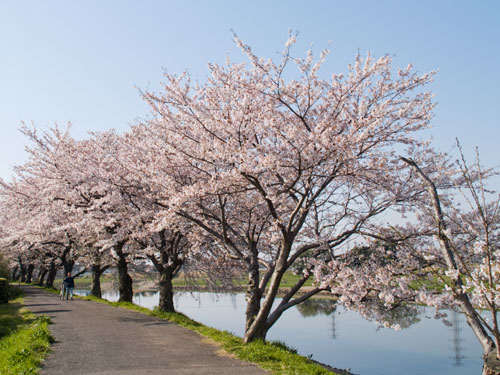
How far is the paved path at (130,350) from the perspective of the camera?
8.80m

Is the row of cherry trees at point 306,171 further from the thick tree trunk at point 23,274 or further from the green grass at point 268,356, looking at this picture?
the thick tree trunk at point 23,274

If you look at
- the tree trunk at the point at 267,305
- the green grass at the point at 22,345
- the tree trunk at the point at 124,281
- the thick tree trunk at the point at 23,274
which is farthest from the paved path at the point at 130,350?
the thick tree trunk at the point at 23,274

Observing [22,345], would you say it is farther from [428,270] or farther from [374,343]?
[374,343]

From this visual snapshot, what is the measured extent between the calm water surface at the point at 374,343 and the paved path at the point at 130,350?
16.2 feet

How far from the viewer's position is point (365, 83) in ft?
36.1

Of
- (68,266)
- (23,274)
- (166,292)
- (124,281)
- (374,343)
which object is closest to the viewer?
(166,292)

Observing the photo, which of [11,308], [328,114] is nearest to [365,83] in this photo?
[328,114]

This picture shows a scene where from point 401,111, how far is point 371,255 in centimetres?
437

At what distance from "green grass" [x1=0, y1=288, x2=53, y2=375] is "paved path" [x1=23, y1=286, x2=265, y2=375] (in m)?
0.29

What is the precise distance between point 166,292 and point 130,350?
8156 millimetres

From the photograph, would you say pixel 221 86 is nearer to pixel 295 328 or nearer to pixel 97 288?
pixel 295 328

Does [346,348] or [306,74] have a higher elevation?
[306,74]

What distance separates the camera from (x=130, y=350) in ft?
35.0

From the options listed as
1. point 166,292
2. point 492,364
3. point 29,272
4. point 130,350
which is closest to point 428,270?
point 492,364
